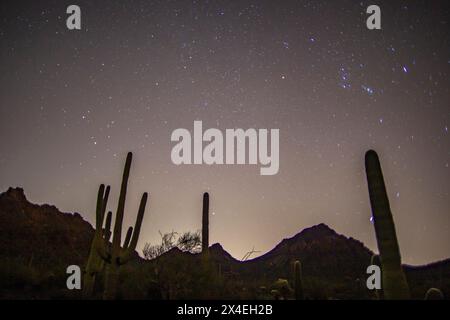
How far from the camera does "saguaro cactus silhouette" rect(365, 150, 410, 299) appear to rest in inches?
291

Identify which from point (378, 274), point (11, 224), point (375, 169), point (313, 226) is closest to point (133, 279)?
point (378, 274)

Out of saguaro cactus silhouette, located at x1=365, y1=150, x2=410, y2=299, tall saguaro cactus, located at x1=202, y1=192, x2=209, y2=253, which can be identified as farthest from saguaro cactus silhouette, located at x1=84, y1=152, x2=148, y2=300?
saguaro cactus silhouette, located at x1=365, y1=150, x2=410, y2=299

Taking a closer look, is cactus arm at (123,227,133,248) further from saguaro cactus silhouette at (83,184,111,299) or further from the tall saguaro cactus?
the tall saguaro cactus

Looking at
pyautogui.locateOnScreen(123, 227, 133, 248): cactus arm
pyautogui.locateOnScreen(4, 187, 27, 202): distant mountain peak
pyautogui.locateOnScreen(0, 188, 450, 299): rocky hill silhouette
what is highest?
pyautogui.locateOnScreen(4, 187, 27, 202): distant mountain peak

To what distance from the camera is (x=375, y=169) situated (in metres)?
8.20

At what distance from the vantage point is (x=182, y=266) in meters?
13.1

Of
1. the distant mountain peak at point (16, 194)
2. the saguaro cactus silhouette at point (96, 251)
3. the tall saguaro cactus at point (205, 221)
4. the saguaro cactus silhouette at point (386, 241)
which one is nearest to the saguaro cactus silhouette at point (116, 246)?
the saguaro cactus silhouette at point (96, 251)

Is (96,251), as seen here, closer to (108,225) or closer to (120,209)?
(108,225)

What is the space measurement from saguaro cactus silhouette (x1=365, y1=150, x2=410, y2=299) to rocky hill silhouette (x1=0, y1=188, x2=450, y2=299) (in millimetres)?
5155

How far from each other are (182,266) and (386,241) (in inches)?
290

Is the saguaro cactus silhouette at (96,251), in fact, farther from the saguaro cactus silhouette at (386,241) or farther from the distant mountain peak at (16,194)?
the distant mountain peak at (16,194)

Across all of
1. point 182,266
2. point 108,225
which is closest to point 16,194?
point 108,225
